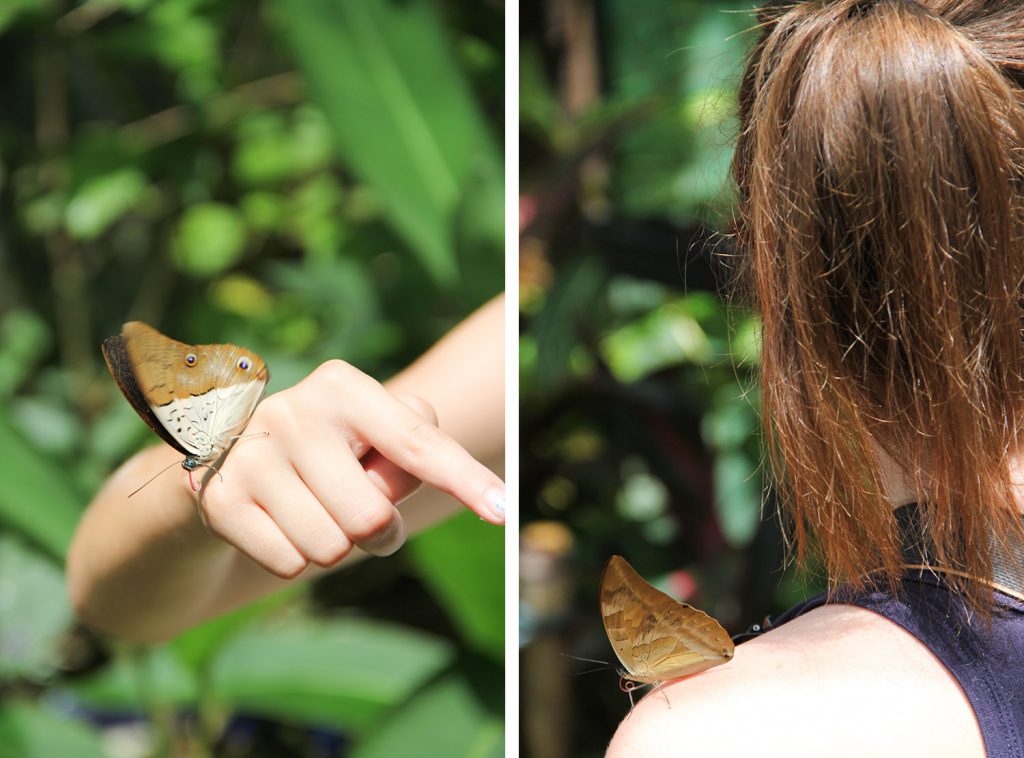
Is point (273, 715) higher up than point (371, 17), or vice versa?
point (371, 17)

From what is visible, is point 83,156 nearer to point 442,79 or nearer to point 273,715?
point 442,79

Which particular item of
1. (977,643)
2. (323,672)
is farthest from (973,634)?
(323,672)

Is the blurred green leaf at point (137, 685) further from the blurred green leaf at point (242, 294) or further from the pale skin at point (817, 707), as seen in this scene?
the pale skin at point (817, 707)

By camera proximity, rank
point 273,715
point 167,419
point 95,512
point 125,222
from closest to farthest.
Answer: point 167,419 → point 95,512 → point 273,715 → point 125,222

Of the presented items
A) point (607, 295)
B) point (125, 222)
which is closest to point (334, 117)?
point (607, 295)

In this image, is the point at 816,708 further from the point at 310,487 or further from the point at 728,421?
the point at 728,421

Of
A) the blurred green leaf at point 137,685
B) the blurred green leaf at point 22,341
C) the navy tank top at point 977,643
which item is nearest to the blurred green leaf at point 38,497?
the blurred green leaf at point 137,685
